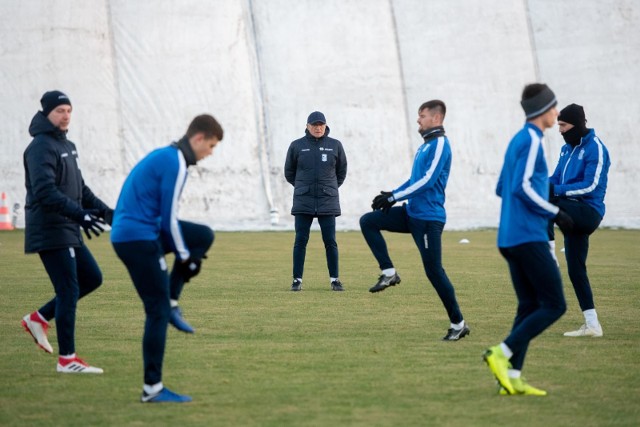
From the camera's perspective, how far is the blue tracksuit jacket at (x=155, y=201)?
6.20 metres

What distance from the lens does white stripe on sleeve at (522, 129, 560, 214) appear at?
670 cm

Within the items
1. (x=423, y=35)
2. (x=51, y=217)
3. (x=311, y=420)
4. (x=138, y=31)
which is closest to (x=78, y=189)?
(x=51, y=217)

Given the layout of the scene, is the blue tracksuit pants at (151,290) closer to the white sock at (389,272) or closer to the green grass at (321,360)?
the green grass at (321,360)

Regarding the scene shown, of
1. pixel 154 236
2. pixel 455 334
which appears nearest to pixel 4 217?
pixel 455 334

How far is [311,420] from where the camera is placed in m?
5.95

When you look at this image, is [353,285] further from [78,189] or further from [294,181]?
[78,189]

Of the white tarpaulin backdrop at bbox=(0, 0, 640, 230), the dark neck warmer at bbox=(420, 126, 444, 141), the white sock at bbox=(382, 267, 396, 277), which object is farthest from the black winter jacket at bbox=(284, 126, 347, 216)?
the white tarpaulin backdrop at bbox=(0, 0, 640, 230)

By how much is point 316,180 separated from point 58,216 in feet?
21.7

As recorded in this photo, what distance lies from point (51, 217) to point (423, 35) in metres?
24.9

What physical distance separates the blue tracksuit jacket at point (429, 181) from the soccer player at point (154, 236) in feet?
10.6

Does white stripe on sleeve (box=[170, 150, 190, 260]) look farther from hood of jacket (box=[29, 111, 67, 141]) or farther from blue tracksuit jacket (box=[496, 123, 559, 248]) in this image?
blue tracksuit jacket (box=[496, 123, 559, 248])

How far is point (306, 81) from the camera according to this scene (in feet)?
100

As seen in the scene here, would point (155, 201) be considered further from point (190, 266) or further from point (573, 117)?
point (573, 117)

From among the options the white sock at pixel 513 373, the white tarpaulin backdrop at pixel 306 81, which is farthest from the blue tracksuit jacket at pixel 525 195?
the white tarpaulin backdrop at pixel 306 81
